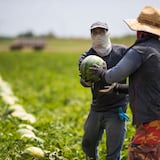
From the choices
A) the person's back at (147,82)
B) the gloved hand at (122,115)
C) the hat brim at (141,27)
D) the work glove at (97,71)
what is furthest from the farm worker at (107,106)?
the person's back at (147,82)

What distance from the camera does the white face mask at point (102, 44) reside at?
6055mm

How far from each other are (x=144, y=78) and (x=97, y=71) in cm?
51

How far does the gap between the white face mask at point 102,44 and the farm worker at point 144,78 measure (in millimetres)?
699

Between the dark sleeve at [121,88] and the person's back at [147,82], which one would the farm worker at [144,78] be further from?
the dark sleeve at [121,88]

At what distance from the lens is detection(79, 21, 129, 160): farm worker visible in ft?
20.0

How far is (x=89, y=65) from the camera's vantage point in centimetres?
564

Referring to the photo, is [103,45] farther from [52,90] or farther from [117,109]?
[52,90]

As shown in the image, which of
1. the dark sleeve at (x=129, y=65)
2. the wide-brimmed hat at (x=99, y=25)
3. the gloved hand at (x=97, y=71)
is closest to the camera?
the dark sleeve at (x=129, y=65)

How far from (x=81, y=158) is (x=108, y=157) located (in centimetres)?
87

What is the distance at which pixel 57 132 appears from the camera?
840 centimetres

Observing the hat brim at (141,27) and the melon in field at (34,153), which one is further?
the melon in field at (34,153)

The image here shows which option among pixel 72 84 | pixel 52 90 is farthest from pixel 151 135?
pixel 72 84

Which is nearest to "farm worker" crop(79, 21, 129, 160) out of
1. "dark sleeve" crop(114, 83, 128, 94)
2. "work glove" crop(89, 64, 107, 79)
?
"dark sleeve" crop(114, 83, 128, 94)

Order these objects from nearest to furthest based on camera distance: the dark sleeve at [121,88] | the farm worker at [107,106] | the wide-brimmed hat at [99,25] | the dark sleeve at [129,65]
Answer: the dark sleeve at [129,65], the dark sleeve at [121,88], the wide-brimmed hat at [99,25], the farm worker at [107,106]
